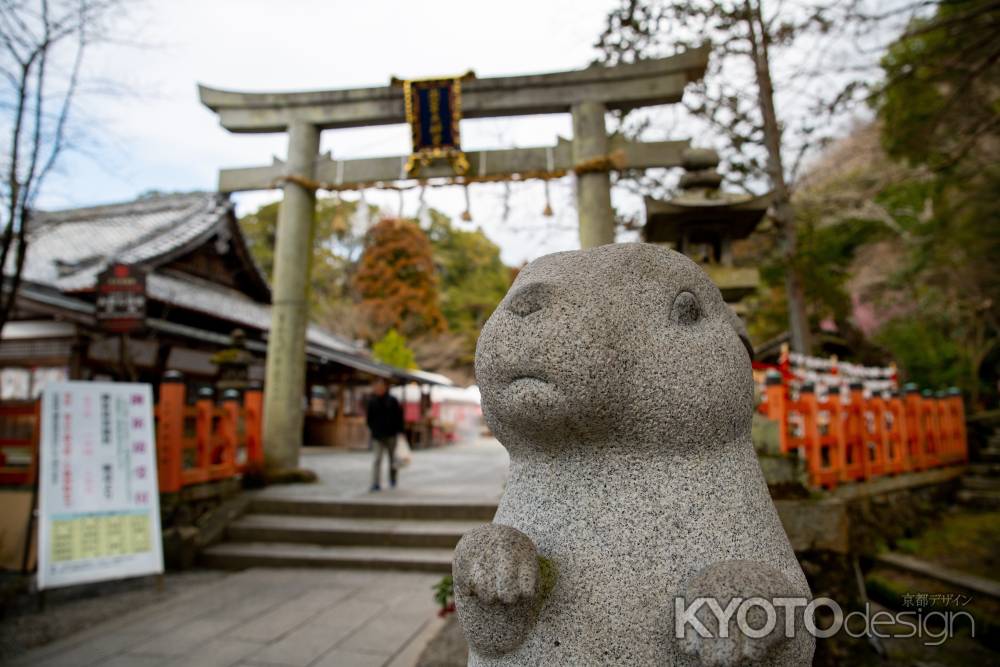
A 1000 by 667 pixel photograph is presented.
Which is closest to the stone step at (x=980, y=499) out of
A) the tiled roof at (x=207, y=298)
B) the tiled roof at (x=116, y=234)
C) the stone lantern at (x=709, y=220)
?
the stone lantern at (x=709, y=220)

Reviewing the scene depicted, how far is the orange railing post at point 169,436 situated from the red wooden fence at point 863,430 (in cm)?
568

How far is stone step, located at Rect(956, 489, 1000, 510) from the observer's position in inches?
316

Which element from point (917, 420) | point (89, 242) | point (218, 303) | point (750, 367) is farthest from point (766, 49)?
point (89, 242)

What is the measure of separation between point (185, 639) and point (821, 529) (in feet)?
13.7

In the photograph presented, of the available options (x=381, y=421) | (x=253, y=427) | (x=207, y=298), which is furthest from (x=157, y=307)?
(x=381, y=421)

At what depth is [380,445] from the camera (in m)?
7.53

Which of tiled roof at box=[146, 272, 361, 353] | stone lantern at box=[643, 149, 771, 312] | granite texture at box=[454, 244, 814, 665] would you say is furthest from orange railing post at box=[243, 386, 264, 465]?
granite texture at box=[454, 244, 814, 665]

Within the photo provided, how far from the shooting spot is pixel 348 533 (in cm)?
600

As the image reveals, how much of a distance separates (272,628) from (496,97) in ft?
21.7

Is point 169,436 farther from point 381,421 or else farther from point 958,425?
point 958,425

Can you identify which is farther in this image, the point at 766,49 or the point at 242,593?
the point at 766,49

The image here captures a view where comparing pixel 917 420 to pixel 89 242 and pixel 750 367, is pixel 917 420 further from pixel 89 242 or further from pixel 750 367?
pixel 89 242

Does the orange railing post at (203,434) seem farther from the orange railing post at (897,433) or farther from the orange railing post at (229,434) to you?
the orange railing post at (897,433)

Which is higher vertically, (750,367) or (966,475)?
(750,367)
